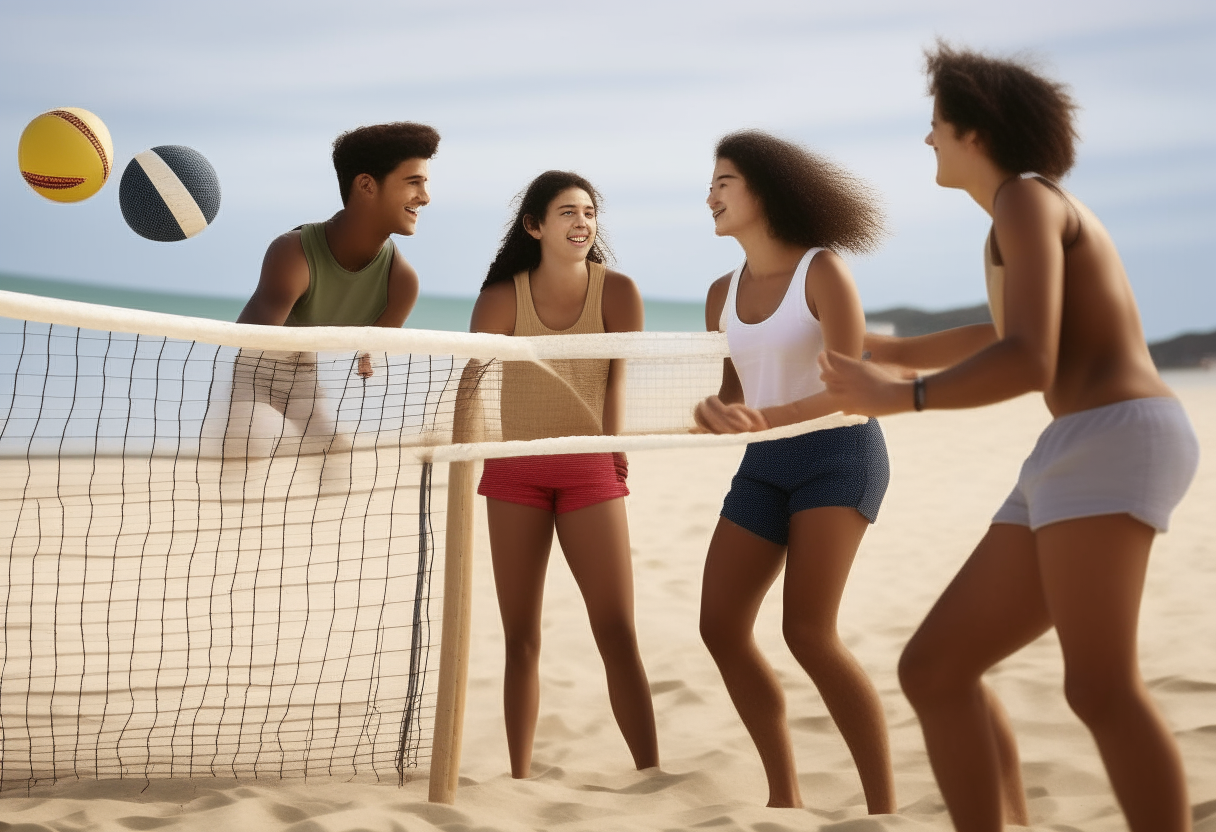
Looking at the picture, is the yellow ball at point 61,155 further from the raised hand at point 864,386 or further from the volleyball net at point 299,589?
the raised hand at point 864,386

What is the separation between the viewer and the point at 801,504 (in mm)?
3260

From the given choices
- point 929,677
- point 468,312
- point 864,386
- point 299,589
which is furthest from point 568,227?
point 468,312

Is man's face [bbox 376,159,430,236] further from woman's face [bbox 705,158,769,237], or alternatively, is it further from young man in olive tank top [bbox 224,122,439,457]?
woman's face [bbox 705,158,769,237]

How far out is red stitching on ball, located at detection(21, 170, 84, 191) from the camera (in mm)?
4766

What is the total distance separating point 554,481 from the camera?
3715mm

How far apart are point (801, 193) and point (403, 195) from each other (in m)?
1.56

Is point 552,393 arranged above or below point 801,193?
below

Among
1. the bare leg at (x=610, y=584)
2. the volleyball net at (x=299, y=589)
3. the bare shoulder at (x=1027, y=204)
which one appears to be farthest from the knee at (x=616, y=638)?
the bare shoulder at (x=1027, y=204)

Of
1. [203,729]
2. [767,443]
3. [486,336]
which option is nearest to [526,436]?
[486,336]

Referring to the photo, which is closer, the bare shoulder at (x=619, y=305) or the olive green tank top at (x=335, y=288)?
the bare shoulder at (x=619, y=305)

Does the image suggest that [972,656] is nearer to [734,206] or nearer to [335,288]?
[734,206]

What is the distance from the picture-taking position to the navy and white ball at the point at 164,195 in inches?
183

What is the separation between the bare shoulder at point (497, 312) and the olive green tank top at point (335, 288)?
2.03 ft

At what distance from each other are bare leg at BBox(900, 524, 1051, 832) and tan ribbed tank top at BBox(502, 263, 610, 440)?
5.05 feet
